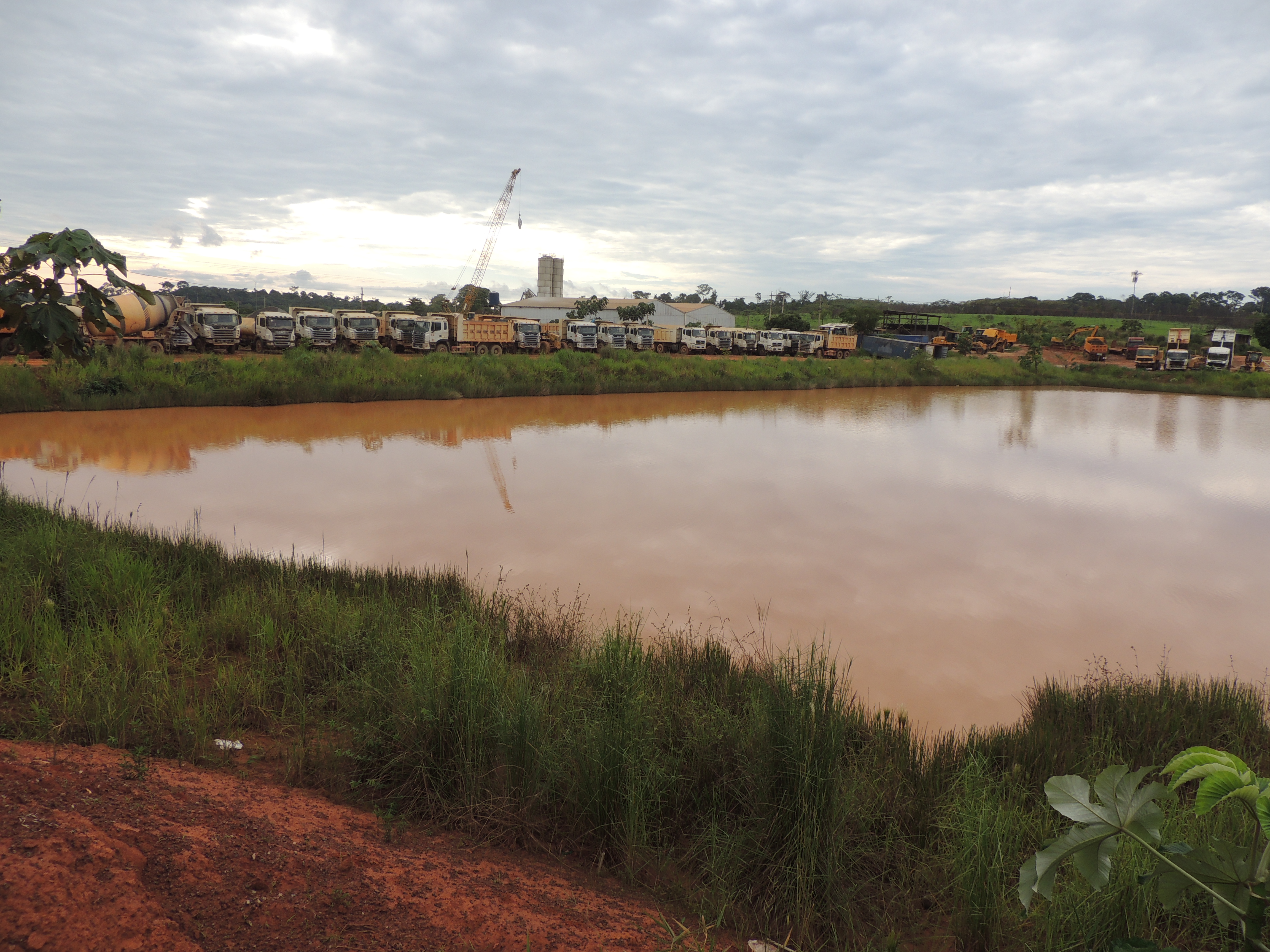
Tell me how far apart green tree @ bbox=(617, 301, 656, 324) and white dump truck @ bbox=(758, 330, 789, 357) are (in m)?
16.7

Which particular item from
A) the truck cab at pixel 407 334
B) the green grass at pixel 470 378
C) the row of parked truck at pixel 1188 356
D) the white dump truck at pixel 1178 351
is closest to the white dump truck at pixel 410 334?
the truck cab at pixel 407 334

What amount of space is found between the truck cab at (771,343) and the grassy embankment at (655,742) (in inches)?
1374

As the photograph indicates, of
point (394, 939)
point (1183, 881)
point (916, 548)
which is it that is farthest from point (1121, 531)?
point (394, 939)

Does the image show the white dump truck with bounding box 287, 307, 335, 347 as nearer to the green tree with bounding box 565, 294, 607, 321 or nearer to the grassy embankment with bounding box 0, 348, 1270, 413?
the grassy embankment with bounding box 0, 348, 1270, 413

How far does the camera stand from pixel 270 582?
5602mm

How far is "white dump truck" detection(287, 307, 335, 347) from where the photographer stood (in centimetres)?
2634

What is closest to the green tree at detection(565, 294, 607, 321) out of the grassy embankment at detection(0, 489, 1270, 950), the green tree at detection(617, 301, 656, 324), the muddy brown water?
the green tree at detection(617, 301, 656, 324)

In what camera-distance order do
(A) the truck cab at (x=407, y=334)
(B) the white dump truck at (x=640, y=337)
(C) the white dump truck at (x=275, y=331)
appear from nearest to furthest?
(C) the white dump truck at (x=275, y=331), (A) the truck cab at (x=407, y=334), (B) the white dump truck at (x=640, y=337)

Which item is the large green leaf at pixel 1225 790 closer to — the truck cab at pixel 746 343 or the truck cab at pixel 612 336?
the truck cab at pixel 612 336

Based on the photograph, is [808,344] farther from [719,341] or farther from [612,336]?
[612,336]

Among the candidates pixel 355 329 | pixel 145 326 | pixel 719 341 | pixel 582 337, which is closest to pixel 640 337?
pixel 582 337

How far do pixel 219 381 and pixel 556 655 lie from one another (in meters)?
18.0

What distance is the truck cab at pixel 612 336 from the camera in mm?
34625

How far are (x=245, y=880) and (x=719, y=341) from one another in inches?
1480
